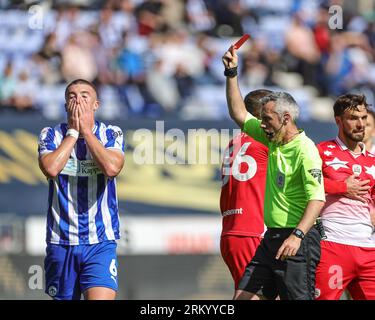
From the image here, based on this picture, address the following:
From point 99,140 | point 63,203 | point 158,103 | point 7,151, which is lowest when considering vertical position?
point 63,203

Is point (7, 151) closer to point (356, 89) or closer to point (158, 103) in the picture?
point (158, 103)

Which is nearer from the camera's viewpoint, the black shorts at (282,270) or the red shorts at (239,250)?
the black shorts at (282,270)

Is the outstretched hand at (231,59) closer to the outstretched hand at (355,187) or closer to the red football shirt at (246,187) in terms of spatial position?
the red football shirt at (246,187)

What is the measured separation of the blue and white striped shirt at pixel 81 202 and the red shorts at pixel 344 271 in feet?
5.80

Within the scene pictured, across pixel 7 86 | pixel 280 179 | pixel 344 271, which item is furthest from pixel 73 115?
pixel 7 86

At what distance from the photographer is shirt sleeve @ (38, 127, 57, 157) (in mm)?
7415

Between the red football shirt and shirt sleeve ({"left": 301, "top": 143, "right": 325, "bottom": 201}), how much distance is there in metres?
1.23

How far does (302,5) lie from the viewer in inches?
677

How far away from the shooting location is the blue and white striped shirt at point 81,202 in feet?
24.1

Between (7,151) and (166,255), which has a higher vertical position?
(7,151)

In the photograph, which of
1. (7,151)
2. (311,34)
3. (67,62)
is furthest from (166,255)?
(311,34)

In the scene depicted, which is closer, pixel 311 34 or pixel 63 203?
pixel 63 203

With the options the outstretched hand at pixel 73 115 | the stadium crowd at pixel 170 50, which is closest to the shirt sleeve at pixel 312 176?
the outstretched hand at pixel 73 115

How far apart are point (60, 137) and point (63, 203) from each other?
1.80 feet
